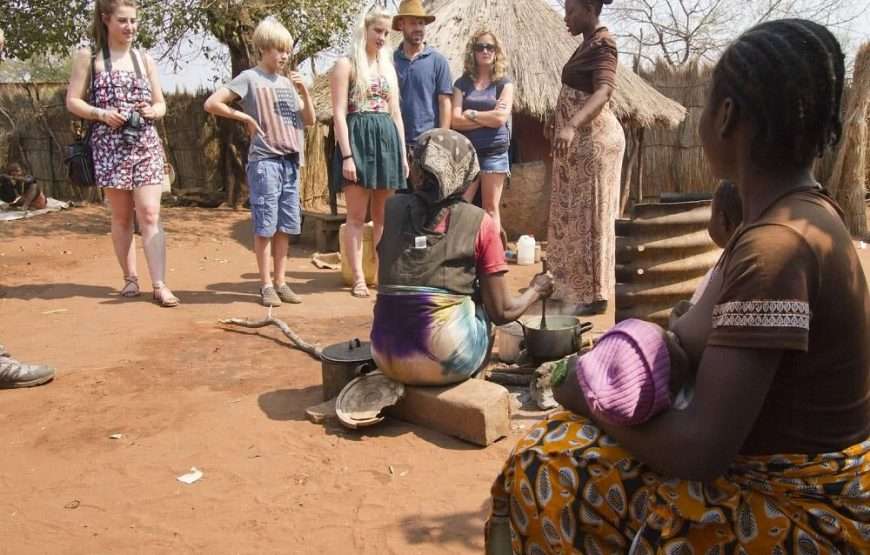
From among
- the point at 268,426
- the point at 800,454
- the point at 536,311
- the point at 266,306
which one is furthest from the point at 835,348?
the point at 266,306

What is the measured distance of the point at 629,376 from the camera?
1.47 m

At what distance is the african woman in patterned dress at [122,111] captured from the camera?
5156 mm

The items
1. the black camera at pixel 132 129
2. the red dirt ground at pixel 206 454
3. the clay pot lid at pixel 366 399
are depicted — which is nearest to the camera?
the red dirt ground at pixel 206 454

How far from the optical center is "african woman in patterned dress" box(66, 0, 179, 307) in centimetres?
516

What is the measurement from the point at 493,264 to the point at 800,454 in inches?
74.0

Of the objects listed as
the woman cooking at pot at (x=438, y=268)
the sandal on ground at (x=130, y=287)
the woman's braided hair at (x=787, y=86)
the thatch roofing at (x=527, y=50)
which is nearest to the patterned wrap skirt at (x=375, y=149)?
the sandal on ground at (x=130, y=287)

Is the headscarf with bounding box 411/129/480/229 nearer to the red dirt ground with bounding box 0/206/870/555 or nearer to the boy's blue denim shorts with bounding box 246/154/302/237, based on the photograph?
the red dirt ground with bounding box 0/206/870/555

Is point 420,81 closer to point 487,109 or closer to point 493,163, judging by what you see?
point 487,109

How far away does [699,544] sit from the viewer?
1444mm

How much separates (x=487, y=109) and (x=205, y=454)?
3854mm

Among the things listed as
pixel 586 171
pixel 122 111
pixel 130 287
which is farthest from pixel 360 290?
pixel 122 111

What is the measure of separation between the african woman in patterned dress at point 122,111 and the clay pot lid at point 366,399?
2.67m

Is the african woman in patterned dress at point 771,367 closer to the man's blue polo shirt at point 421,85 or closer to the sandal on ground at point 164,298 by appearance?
the man's blue polo shirt at point 421,85

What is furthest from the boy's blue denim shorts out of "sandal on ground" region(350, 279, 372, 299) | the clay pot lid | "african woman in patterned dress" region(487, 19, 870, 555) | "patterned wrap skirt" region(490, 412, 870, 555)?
"african woman in patterned dress" region(487, 19, 870, 555)
